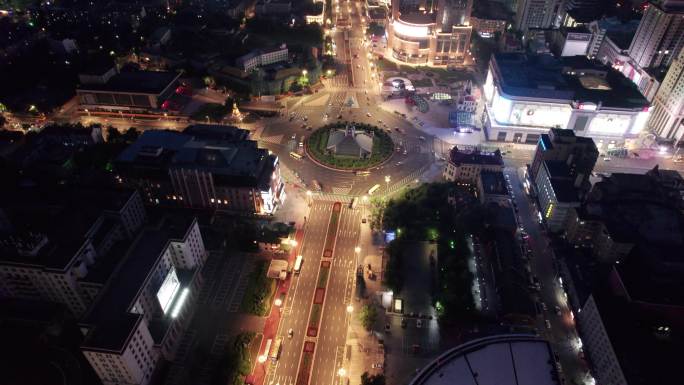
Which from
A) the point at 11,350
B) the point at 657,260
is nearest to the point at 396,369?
the point at 657,260

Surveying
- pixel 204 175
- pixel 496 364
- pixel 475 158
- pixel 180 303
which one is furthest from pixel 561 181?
pixel 180 303

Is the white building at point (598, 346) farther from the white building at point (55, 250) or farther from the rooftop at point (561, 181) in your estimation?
the white building at point (55, 250)

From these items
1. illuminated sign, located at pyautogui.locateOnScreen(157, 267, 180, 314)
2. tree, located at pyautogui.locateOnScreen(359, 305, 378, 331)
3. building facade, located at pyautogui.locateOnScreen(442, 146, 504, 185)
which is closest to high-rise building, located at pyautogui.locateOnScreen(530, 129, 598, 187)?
building facade, located at pyautogui.locateOnScreen(442, 146, 504, 185)

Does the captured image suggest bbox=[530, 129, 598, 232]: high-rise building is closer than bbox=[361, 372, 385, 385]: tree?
No

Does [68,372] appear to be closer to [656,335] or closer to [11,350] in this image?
[11,350]

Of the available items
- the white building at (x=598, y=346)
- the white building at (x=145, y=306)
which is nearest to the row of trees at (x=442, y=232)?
the white building at (x=598, y=346)

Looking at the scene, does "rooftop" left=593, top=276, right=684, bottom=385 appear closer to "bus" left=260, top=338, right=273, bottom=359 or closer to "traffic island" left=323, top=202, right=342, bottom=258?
"traffic island" left=323, top=202, right=342, bottom=258
